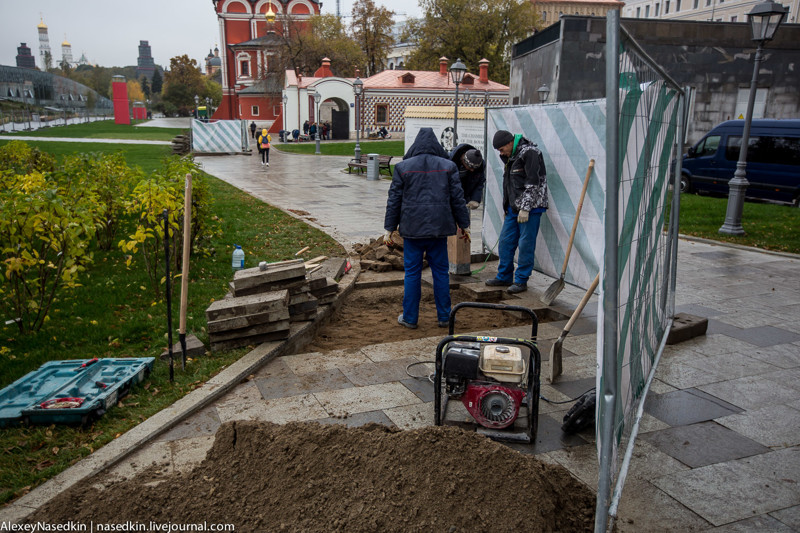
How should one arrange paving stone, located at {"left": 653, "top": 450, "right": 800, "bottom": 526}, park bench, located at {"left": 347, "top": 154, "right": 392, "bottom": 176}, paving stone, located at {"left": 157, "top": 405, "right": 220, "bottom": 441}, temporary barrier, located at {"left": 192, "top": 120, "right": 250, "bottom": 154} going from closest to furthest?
paving stone, located at {"left": 653, "top": 450, "right": 800, "bottom": 526}, paving stone, located at {"left": 157, "top": 405, "right": 220, "bottom": 441}, park bench, located at {"left": 347, "top": 154, "right": 392, "bottom": 176}, temporary barrier, located at {"left": 192, "top": 120, "right": 250, "bottom": 154}

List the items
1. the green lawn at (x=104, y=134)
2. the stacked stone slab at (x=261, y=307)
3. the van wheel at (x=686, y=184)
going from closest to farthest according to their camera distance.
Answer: the stacked stone slab at (x=261, y=307)
the van wheel at (x=686, y=184)
the green lawn at (x=104, y=134)

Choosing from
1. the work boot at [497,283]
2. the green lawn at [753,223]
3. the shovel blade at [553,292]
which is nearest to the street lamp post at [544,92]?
the green lawn at [753,223]

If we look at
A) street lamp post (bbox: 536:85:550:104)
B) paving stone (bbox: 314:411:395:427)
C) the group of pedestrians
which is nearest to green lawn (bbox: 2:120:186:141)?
street lamp post (bbox: 536:85:550:104)

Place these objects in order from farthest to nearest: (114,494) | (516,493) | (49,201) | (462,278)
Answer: (462,278) → (49,201) → (114,494) → (516,493)

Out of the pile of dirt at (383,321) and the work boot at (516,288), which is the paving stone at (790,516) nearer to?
the pile of dirt at (383,321)

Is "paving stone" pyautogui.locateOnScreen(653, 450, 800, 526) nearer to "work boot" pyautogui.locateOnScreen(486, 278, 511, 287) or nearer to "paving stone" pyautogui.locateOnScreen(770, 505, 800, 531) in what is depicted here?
"paving stone" pyautogui.locateOnScreen(770, 505, 800, 531)

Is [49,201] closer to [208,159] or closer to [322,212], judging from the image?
[322,212]

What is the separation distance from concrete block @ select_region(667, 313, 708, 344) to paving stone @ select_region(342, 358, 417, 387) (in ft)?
8.25

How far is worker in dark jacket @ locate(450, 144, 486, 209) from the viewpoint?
7.42 m


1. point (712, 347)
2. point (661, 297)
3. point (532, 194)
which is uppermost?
point (532, 194)

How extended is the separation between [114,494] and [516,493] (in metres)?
2.00

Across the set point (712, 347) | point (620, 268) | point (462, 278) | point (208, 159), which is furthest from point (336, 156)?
point (620, 268)

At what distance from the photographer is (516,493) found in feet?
9.37

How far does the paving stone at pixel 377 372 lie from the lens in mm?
4824
